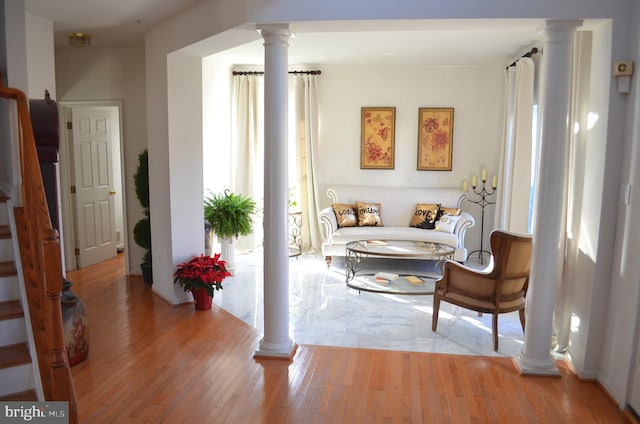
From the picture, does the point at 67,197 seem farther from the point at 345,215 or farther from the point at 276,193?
the point at 276,193

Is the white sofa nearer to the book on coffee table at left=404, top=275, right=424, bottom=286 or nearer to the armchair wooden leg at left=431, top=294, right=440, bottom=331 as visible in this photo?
the book on coffee table at left=404, top=275, right=424, bottom=286

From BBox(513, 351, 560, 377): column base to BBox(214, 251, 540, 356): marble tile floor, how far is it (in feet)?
1.36

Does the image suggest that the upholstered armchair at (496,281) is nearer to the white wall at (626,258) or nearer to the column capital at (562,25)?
the white wall at (626,258)

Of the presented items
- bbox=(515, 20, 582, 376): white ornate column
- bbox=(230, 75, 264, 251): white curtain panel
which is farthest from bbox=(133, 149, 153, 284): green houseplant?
bbox=(515, 20, 582, 376): white ornate column

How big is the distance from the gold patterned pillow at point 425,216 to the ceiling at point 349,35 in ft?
6.35

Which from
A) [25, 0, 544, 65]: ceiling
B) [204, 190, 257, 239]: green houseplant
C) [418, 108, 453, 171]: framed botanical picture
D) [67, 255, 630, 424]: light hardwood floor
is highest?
[25, 0, 544, 65]: ceiling

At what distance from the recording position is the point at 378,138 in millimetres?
7508

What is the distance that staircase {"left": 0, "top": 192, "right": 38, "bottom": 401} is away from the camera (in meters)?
2.60

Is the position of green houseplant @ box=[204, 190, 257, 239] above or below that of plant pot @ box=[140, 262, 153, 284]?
above

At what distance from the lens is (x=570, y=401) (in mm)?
3227

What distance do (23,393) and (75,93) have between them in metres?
4.24

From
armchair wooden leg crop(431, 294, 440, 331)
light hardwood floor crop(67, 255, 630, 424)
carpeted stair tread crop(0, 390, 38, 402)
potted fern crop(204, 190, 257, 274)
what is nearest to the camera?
carpeted stair tread crop(0, 390, 38, 402)

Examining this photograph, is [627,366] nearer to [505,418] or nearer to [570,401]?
[570,401]

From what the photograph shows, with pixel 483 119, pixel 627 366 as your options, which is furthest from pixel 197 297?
pixel 483 119
